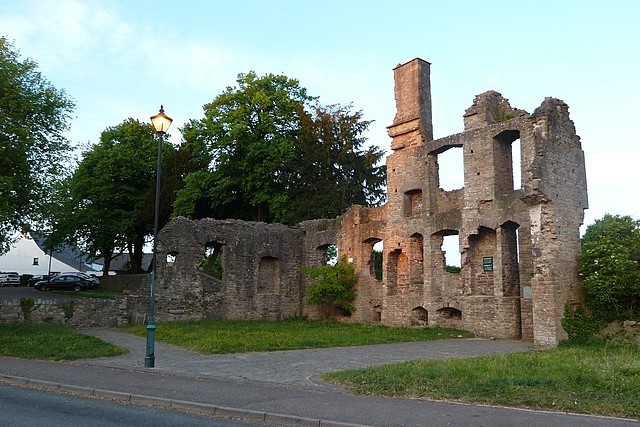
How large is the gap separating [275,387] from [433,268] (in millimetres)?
15993

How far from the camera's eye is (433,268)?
83.0 feet

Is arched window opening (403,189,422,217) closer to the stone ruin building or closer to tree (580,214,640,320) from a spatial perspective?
the stone ruin building

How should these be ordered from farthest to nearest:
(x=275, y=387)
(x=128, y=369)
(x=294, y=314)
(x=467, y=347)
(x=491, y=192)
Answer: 1. (x=294, y=314)
2. (x=491, y=192)
3. (x=467, y=347)
4. (x=128, y=369)
5. (x=275, y=387)

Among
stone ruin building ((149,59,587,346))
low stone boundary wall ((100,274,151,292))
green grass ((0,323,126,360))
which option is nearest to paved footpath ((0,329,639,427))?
green grass ((0,323,126,360))

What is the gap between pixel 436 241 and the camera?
25641 mm

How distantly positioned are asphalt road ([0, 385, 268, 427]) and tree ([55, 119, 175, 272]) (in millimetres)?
31247

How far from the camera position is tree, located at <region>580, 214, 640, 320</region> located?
729 inches

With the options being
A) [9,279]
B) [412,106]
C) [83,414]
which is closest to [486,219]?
[412,106]

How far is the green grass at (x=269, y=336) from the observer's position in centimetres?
1725

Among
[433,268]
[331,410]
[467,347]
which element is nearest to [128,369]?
[331,410]

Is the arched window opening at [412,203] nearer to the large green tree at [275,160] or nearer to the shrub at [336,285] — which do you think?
the shrub at [336,285]

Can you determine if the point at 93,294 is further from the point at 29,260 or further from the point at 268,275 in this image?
the point at 29,260

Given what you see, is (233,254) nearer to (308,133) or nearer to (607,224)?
(308,133)

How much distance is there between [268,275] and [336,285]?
4526 millimetres
